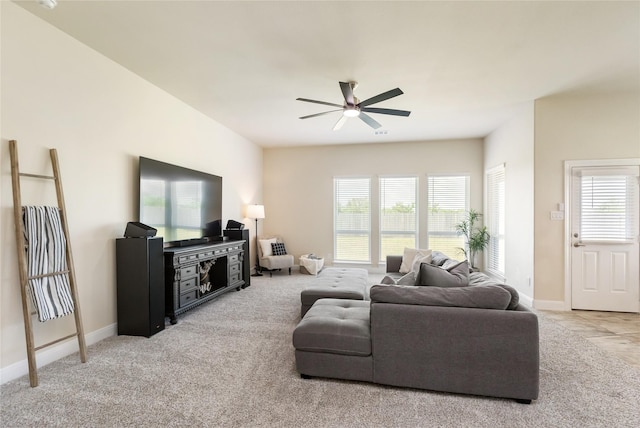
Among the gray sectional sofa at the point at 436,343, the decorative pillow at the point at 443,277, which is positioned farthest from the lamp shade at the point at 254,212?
the decorative pillow at the point at 443,277

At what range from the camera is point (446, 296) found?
2.23 m

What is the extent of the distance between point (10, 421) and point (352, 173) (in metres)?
6.15

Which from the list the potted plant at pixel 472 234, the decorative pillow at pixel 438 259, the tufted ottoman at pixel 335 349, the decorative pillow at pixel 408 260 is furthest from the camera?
the potted plant at pixel 472 234

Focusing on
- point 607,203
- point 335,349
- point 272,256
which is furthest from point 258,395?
point 607,203

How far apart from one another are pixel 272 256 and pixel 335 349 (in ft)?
14.0

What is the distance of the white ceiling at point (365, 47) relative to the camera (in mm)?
2389

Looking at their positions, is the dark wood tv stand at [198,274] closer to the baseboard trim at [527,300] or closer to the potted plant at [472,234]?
the baseboard trim at [527,300]

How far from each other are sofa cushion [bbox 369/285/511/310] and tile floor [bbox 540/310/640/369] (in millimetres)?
1744

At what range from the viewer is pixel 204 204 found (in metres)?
4.74

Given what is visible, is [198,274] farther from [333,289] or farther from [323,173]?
[323,173]

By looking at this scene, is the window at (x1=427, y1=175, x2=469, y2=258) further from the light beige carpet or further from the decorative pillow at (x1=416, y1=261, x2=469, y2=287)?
the decorative pillow at (x1=416, y1=261, x2=469, y2=287)

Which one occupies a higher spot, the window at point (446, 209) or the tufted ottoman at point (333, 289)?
the window at point (446, 209)

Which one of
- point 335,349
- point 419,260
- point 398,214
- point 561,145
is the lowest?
point 335,349

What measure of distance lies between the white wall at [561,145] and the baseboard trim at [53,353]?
5.35 meters
